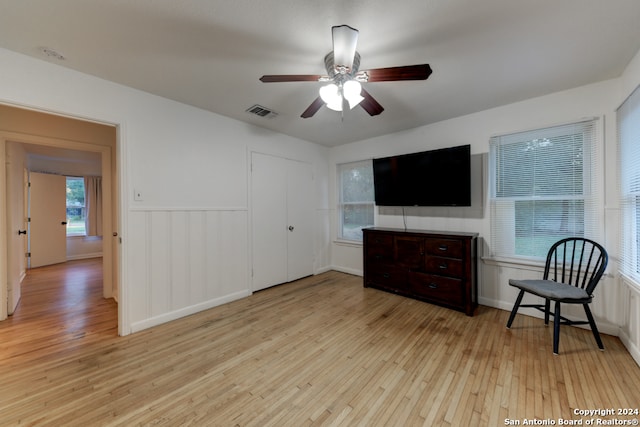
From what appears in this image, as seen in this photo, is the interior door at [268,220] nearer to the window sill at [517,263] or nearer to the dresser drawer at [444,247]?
the dresser drawer at [444,247]

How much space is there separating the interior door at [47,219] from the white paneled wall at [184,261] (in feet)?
15.5

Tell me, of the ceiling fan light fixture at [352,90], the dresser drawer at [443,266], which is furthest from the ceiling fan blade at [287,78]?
Answer: the dresser drawer at [443,266]

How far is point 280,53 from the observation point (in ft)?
6.15

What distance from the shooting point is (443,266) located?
2879mm

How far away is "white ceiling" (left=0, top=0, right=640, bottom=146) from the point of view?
146 centimetres

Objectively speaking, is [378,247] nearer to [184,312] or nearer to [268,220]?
[268,220]

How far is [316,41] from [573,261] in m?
3.12

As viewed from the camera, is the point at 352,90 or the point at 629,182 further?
the point at 629,182

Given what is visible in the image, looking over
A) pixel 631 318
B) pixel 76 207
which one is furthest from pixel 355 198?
pixel 76 207

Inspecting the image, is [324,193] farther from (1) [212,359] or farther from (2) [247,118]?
(1) [212,359]

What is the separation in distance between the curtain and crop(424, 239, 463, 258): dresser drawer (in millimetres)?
7563

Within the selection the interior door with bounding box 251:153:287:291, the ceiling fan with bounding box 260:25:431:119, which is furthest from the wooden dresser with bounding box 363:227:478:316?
the ceiling fan with bounding box 260:25:431:119

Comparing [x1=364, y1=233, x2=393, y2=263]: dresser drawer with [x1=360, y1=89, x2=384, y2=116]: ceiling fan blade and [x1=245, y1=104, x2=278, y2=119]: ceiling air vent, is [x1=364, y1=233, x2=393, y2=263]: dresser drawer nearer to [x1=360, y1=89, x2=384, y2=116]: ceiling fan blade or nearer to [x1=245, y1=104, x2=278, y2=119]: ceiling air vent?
[x1=360, y1=89, x2=384, y2=116]: ceiling fan blade

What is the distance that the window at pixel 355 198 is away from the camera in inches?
167
